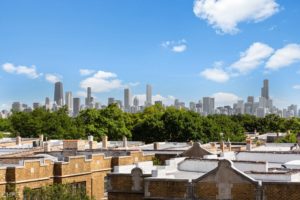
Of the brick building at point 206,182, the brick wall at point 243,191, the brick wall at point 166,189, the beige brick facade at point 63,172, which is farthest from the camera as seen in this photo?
the beige brick facade at point 63,172

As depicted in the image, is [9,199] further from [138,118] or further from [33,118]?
[138,118]

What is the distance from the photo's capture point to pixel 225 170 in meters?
28.4

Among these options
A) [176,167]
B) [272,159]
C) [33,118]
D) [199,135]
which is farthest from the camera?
[33,118]

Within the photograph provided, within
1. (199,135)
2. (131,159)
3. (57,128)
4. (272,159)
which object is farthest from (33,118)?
(272,159)

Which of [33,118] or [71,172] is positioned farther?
[33,118]

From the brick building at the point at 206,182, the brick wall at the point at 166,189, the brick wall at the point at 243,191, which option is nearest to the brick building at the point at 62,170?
the brick building at the point at 206,182

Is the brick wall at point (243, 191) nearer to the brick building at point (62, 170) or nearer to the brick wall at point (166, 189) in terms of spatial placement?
the brick wall at point (166, 189)

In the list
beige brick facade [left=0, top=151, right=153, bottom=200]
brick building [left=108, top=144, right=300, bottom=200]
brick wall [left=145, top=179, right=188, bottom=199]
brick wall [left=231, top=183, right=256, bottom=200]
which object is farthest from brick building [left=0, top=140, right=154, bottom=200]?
brick wall [left=231, top=183, right=256, bottom=200]

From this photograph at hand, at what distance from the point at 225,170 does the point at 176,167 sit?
25.2 ft

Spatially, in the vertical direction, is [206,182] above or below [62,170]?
above

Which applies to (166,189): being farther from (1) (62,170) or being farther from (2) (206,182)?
(1) (62,170)

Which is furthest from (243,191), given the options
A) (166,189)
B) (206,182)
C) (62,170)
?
(62,170)

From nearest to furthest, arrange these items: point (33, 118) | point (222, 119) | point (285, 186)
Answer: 1. point (285, 186)
2. point (33, 118)
3. point (222, 119)

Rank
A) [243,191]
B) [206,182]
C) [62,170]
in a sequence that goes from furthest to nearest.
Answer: [62,170]
[206,182]
[243,191]
